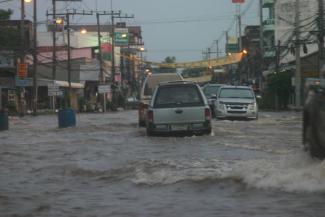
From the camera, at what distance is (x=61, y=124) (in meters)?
28.2

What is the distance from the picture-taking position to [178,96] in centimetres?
2000

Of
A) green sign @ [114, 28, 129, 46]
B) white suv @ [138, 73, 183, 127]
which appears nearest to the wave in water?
white suv @ [138, 73, 183, 127]

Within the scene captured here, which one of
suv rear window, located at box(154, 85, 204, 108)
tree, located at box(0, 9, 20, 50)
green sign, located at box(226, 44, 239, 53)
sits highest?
green sign, located at box(226, 44, 239, 53)

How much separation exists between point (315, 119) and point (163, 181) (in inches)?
94.5

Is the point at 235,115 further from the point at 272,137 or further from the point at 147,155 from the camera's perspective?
the point at 147,155

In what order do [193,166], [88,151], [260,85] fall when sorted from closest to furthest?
[193,166] < [88,151] < [260,85]

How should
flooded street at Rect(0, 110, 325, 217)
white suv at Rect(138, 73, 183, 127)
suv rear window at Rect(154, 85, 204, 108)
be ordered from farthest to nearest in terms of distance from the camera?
1. white suv at Rect(138, 73, 183, 127)
2. suv rear window at Rect(154, 85, 204, 108)
3. flooded street at Rect(0, 110, 325, 217)

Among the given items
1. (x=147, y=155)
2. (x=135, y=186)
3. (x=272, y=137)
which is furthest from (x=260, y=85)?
(x=135, y=186)

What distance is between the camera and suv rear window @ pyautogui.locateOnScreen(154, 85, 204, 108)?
778 inches

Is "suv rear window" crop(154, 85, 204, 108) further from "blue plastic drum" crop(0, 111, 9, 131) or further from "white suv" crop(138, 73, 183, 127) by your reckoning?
"blue plastic drum" crop(0, 111, 9, 131)

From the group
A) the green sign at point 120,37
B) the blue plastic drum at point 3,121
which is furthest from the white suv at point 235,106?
the green sign at point 120,37

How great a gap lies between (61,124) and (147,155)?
45.3 ft

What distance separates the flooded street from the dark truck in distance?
22 centimetres

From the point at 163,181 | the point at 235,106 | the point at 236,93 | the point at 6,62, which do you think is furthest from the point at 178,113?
the point at 6,62
